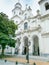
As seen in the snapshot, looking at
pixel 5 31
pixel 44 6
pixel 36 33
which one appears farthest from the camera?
pixel 36 33

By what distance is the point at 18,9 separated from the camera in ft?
159

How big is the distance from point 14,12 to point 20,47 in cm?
1626

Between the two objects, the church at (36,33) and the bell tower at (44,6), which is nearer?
the church at (36,33)

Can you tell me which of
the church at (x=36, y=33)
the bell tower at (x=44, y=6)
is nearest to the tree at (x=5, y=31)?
the church at (x=36, y=33)

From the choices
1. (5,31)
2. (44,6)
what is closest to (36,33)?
(44,6)

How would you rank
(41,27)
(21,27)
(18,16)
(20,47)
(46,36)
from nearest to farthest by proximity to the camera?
1. (46,36)
2. (41,27)
3. (20,47)
4. (21,27)
5. (18,16)

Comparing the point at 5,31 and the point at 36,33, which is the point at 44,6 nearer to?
the point at 36,33

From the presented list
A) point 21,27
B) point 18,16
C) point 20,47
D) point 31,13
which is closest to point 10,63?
point 20,47

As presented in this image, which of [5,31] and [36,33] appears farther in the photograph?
[36,33]

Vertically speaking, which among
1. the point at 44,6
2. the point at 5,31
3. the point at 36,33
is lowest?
the point at 5,31

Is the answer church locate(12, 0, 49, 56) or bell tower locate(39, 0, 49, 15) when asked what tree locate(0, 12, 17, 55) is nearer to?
church locate(12, 0, 49, 56)

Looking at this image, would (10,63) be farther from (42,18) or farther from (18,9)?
(18,9)

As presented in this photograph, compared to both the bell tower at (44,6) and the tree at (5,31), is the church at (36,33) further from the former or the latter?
the tree at (5,31)

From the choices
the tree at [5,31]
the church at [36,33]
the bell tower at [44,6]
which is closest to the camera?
the tree at [5,31]
